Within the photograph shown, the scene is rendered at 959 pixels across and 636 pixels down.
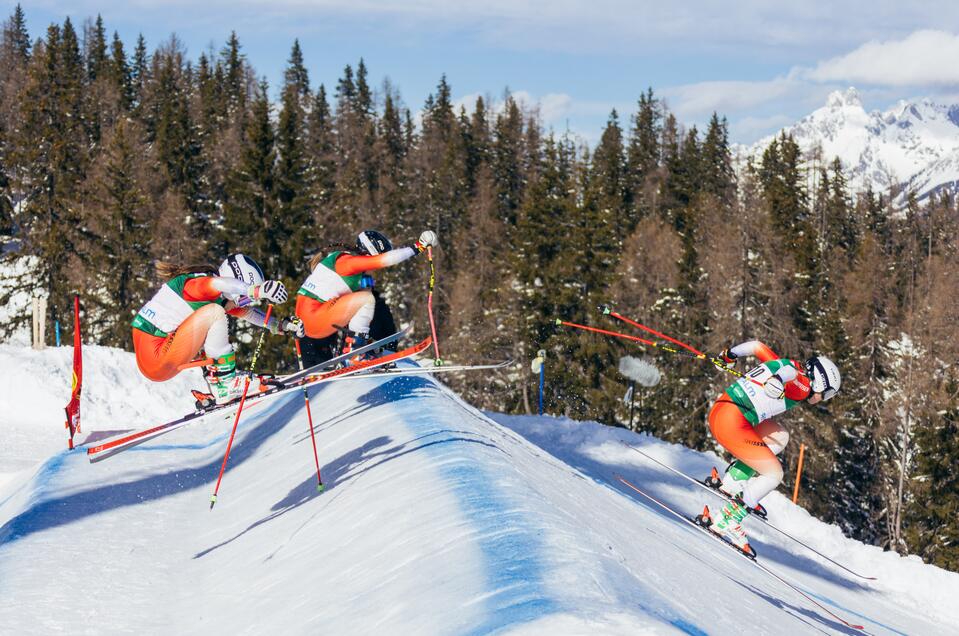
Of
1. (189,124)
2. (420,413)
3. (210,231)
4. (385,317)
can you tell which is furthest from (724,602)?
(189,124)

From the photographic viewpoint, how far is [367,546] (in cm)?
477

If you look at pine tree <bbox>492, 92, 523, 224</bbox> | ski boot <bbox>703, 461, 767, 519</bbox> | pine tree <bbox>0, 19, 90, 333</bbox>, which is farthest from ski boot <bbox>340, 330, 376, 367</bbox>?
pine tree <bbox>492, 92, 523, 224</bbox>

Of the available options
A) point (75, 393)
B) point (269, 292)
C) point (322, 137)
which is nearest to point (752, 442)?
point (269, 292)

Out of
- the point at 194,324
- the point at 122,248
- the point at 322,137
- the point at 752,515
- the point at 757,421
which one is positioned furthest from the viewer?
the point at 322,137

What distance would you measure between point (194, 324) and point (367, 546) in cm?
392

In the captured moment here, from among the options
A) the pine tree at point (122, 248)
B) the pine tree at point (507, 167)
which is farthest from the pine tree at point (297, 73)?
the pine tree at point (122, 248)

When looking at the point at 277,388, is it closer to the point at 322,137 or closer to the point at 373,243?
the point at 373,243

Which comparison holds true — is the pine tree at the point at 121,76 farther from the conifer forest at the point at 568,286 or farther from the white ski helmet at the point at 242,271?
Answer: the white ski helmet at the point at 242,271

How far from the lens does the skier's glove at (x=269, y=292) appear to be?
25.0ft

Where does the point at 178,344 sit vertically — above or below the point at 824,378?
above

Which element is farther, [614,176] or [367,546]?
[614,176]

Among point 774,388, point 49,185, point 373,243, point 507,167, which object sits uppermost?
point 507,167

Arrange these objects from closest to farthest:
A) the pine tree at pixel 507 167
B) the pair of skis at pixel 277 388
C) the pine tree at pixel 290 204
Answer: the pair of skis at pixel 277 388 < the pine tree at pixel 290 204 < the pine tree at pixel 507 167

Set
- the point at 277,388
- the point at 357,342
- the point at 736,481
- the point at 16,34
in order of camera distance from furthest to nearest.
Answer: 1. the point at 16,34
2. the point at 357,342
3. the point at 736,481
4. the point at 277,388
